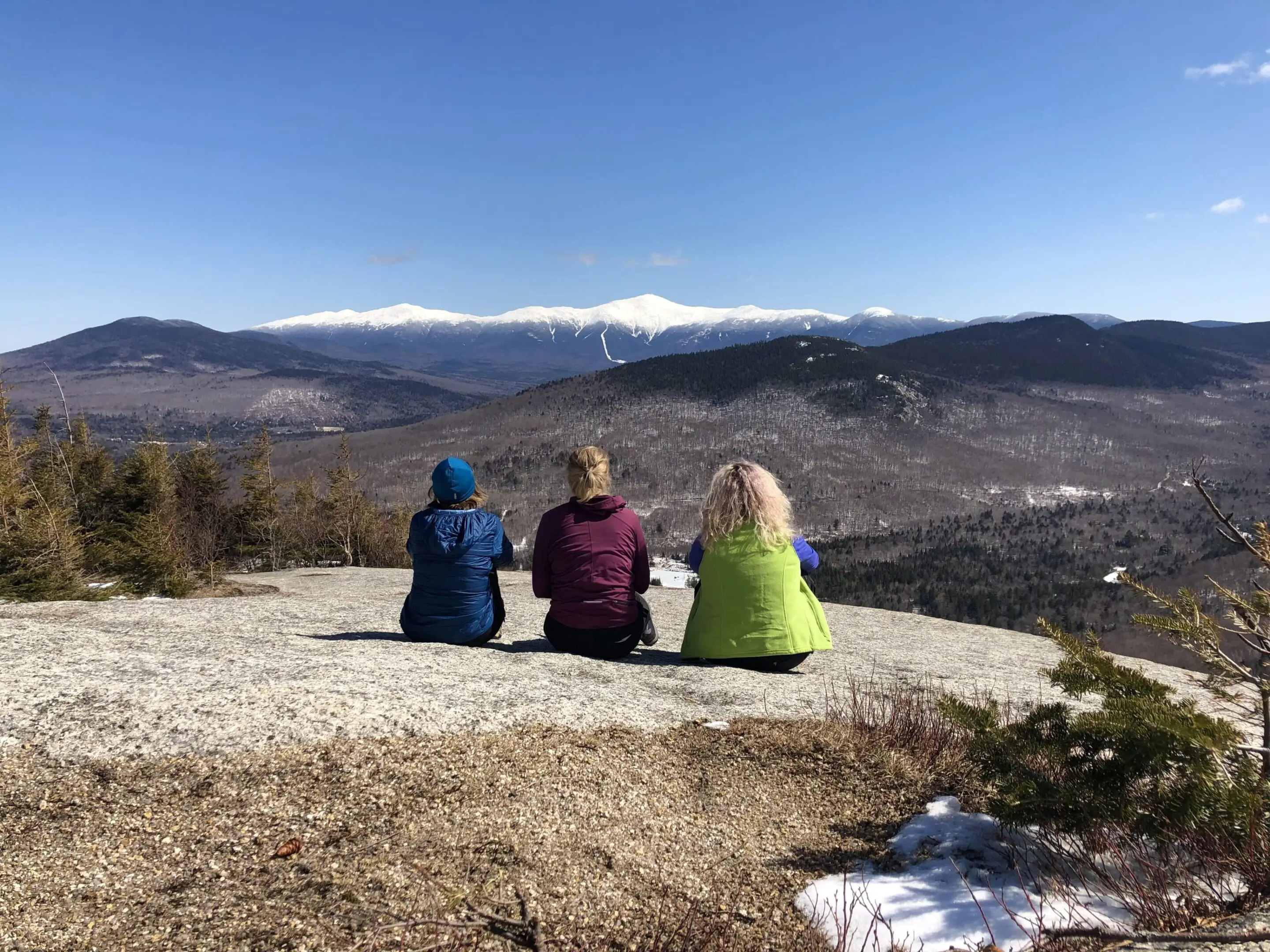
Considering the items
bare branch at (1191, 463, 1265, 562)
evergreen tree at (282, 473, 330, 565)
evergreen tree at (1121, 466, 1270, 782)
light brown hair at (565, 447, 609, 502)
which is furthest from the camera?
evergreen tree at (282, 473, 330, 565)

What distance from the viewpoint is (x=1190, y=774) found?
2512 millimetres

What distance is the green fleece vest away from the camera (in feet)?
19.2

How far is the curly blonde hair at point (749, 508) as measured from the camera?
5.80 m

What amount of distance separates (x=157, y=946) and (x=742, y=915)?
2.16 m

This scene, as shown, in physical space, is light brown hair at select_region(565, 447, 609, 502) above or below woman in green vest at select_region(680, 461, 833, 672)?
above

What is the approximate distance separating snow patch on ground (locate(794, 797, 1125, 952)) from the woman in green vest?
2.76 meters

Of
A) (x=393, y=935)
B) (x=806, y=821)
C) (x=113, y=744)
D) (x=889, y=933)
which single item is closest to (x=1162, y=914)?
(x=889, y=933)

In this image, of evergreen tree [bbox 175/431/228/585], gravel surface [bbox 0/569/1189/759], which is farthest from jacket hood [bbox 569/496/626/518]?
evergreen tree [bbox 175/431/228/585]

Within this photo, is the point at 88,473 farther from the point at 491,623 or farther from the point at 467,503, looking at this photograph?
the point at 467,503

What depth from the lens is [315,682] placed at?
5199 millimetres

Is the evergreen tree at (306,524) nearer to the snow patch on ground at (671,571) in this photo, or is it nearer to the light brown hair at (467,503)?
the light brown hair at (467,503)

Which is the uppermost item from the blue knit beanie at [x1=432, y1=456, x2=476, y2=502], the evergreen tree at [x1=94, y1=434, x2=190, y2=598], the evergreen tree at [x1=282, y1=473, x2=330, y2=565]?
the blue knit beanie at [x1=432, y1=456, x2=476, y2=502]

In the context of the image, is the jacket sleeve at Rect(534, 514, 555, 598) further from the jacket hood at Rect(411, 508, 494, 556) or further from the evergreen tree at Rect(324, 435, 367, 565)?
the evergreen tree at Rect(324, 435, 367, 565)

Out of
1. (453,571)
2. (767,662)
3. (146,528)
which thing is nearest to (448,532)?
(453,571)
